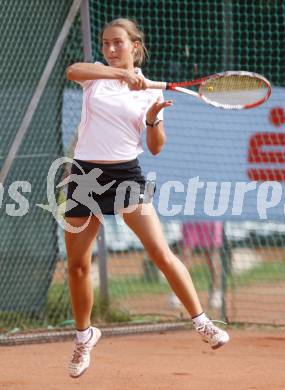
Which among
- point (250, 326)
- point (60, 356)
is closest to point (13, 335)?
point (60, 356)

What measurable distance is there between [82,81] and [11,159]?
8.43 feet

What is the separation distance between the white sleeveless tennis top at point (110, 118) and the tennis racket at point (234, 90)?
1.16 ft

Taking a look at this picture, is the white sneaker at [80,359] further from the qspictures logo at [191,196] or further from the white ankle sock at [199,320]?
the qspictures logo at [191,196]

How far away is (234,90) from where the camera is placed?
19.6 feet

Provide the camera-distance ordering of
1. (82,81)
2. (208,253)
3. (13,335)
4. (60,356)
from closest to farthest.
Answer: (82,81), (60,356), (13,335), (208,253)

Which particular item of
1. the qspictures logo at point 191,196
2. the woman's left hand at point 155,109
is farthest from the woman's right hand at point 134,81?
the qspictures logo at point 191,196

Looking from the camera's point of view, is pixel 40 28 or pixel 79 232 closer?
pixel 79 232

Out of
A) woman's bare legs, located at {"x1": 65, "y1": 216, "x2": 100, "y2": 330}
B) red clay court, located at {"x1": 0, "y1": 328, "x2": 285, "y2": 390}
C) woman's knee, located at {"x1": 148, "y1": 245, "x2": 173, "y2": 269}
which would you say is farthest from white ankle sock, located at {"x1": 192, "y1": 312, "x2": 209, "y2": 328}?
red clay court, located at {"x1": 0, "y1": 328, "x2": 285, "y2": 390}

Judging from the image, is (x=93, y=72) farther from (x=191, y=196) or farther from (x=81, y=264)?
(x=191, y=196)

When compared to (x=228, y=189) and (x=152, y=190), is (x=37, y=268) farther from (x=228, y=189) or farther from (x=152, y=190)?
(x=152, y=190)

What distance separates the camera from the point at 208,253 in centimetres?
948

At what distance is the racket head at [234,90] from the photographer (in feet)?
18.9

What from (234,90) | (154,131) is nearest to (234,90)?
(234,90)

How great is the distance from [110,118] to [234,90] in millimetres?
910
